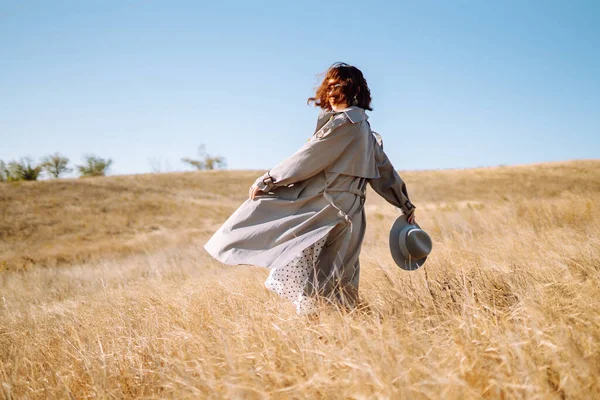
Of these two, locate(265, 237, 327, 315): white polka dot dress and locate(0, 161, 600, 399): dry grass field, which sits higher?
locate(265, 237, 327, 315): white polka dot dress

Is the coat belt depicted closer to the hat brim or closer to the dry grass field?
the hat brim

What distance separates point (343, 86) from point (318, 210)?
98 cm

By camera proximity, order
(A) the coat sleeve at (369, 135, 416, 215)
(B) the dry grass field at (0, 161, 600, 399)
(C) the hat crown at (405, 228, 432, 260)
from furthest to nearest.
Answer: (A) the coat sleeve at (369, 135, 416, 215)
(C) the hat crown at (405, 228, 432, 260)
(B) the dry grass field at (0, 161, 600, 399)

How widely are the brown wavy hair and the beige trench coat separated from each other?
0.15m

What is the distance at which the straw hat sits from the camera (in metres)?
2.71

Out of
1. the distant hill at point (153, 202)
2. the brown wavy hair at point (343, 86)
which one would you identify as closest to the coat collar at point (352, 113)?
the brown wavy hair at point (343, 86)

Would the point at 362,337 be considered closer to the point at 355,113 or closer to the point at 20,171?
the point at 355,113

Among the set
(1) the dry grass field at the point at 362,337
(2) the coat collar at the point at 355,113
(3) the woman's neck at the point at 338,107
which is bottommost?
(1) the dry grass field at the point at 362,337

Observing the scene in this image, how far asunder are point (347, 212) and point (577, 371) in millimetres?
1547

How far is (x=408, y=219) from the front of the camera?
10.1ft

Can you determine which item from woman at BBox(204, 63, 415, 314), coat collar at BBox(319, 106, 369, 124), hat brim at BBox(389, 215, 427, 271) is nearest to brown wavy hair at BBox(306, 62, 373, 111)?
woman at BBox(204, 63, 415, 314)

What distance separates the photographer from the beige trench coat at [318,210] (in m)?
2.51

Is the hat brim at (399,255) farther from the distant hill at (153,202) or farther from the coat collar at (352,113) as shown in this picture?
the distant hill at (153,202)

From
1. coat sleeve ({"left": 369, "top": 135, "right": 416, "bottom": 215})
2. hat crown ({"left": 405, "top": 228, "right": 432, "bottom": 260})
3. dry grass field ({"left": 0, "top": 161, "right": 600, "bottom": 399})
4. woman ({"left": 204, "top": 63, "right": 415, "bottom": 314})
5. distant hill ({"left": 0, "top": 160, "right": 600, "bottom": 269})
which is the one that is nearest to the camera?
dry grass field ({"left": 0, "top": 161, "right": 600, "bottom": 399})
